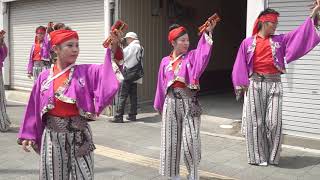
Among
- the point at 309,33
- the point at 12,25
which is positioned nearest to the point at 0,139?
the point at 309,33

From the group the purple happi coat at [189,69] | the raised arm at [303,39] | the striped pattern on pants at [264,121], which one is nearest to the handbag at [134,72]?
the striped pattern on pants at [264,121]

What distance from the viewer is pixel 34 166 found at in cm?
601

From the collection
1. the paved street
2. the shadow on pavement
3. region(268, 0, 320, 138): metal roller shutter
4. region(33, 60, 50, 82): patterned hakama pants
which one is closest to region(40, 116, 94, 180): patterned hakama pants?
the paved street

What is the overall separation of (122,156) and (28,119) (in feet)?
9.17

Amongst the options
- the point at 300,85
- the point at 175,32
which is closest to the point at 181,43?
the point at 175,32

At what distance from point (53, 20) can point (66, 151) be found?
29.4ft

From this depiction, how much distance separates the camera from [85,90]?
359 cm

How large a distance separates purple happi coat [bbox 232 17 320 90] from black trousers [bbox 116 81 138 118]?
364cm

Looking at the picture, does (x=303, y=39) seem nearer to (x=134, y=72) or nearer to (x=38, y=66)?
(x=134, y=72)

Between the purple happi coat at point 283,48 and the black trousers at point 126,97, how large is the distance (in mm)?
3635

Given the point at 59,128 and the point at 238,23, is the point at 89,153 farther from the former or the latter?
the point at 238,23

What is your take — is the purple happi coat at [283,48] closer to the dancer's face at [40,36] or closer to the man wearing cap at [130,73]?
the man wearing cap at [130,73]

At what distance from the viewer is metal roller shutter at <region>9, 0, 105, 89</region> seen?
34.3 ft

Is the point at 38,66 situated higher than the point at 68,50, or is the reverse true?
the point at 68,50
